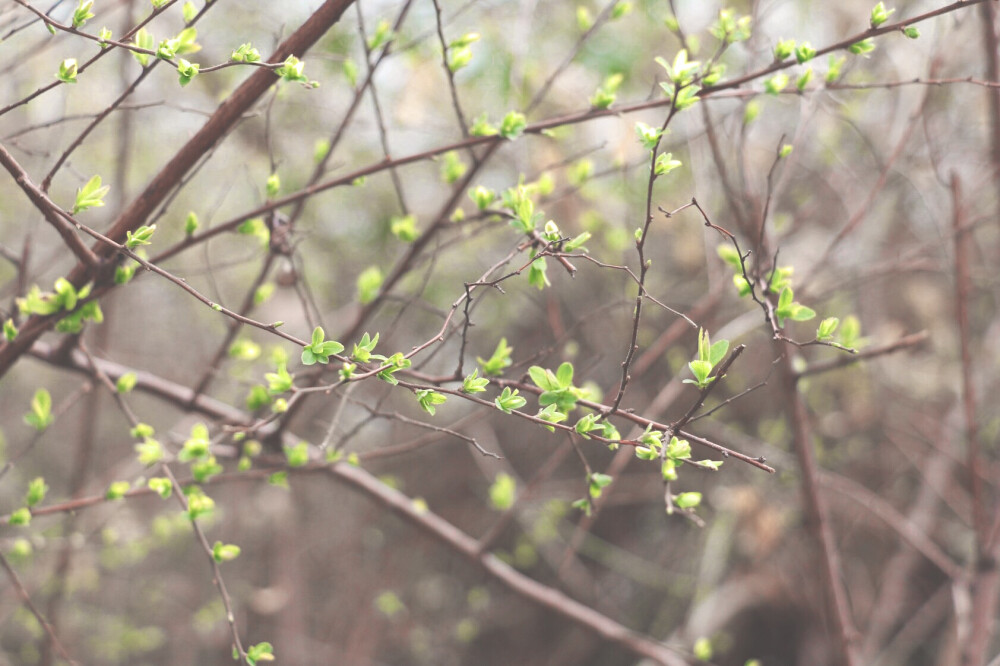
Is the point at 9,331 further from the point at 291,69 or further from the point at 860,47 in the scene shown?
the point at 860,47

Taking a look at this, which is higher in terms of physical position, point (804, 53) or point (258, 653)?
point (804, 53)

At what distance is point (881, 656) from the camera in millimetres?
2281

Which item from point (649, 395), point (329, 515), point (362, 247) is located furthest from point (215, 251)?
point (649, 395)

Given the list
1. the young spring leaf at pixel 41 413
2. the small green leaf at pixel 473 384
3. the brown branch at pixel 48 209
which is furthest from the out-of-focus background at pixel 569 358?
the small green leaf at pixel 473 384

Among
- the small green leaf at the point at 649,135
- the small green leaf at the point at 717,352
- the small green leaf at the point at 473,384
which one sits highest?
the small green leaf at the point at 649,135

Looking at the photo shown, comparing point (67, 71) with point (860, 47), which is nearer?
point (67, 71)

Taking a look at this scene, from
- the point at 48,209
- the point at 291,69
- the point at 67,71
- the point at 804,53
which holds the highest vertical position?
the point at 804,53

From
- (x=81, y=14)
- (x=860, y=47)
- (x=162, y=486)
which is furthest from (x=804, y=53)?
(x=162, y=486)

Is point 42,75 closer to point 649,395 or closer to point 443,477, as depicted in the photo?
point 443,477

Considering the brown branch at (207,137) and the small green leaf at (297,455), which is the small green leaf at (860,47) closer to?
the brown branch at (207,137)

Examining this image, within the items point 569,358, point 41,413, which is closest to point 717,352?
point 41,413

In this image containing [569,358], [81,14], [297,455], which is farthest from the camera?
[569,358]

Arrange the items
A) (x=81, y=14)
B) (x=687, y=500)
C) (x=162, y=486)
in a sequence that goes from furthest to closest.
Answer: (x=162, y=486) < (x=687, y=500) < (x=81, y=14)

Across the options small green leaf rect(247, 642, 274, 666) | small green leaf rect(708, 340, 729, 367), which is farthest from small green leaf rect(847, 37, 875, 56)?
small green leaf rect(247, 642, 274, 666)
